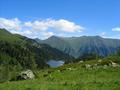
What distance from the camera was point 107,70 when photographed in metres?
34.1

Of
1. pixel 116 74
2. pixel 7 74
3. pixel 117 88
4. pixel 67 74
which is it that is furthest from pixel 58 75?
pixel 117 88

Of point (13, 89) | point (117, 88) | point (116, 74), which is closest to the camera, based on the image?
point (117, 88)

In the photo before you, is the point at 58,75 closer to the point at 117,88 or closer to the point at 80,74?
the point at 80,74

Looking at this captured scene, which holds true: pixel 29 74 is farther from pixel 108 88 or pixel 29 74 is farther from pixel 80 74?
pixel 108 88

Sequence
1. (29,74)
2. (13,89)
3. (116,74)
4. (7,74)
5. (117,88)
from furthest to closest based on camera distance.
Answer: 1. (7,74)
2. (29,74)
3. (116,74)
4. (13,89)
5. (117,88)

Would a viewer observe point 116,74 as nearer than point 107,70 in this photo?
Yes

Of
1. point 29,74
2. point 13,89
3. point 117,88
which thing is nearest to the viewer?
point 117,88

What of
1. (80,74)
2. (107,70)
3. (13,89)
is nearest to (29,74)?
(80,74)

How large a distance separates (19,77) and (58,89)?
20.3 meters

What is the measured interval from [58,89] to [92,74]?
14.4 m

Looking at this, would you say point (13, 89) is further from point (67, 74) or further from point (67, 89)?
point (67, 74)

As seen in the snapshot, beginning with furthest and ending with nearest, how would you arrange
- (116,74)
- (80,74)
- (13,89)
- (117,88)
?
(80,74) < (116,74) < (13,89) < (117,88)

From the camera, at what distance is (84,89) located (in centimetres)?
1828

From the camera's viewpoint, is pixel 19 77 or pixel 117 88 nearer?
pixel 117 88
